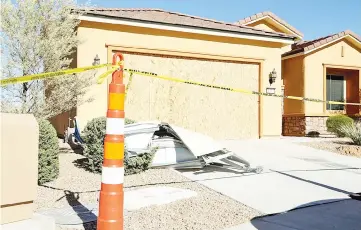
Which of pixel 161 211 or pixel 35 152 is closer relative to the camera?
pixel 35 152

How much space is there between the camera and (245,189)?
18.6ft

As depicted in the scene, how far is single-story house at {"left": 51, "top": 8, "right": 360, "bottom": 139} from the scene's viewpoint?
10859 millimetres

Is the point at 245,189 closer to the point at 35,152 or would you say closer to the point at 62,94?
the point at 35,152

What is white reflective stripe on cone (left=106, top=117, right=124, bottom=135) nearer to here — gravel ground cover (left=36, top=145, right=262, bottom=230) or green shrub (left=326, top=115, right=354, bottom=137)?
gravel ground cover (left=36, top=145, right=262, bottom=230)

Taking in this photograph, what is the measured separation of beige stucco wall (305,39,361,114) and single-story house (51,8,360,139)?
341cm

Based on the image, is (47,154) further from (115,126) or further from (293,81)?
(293,81)

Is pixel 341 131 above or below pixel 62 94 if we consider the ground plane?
below

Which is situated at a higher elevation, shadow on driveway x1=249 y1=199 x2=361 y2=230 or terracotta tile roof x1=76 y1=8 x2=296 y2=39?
terracotta tile roof x1=76 y1=8 x2=296 y2=39

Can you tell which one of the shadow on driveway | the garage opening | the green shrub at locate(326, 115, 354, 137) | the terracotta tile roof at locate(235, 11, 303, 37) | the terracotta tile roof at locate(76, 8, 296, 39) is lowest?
the shadow on driveway

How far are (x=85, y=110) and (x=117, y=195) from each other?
25.9 ft

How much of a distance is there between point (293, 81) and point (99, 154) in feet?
40.2

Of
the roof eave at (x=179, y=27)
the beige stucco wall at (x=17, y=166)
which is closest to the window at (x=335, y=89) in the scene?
the roof eave at (x=179, y=27)

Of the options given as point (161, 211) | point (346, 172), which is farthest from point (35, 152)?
point (346, 172)

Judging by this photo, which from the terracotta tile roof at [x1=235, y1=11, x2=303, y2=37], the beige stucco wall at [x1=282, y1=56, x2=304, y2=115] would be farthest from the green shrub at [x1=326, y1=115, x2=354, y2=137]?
the terracotta tile roof at [x1=235, y1=11, x2=303, y2=37]
